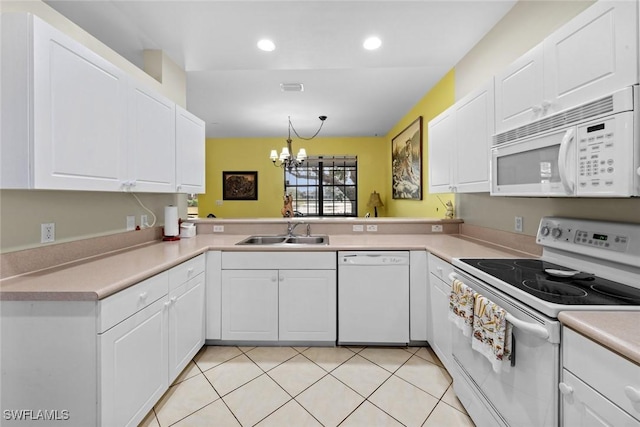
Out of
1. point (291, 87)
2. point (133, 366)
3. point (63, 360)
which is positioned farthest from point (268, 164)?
point (63, 360)

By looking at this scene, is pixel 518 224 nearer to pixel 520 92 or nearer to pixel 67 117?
pixel 520 92

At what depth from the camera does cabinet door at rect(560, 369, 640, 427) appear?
0.75 metres

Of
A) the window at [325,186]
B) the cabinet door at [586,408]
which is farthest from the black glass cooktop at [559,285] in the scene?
the window at [325,186]

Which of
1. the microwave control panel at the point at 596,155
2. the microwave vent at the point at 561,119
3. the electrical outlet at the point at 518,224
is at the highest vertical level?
the microwave vent at the point at 561,119

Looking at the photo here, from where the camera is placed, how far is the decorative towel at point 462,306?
4.48ft

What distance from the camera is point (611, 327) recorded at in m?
Result: 0.82

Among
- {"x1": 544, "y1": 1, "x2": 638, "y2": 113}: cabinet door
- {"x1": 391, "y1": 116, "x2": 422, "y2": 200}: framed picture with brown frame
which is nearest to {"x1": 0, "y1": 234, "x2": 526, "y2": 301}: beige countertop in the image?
{"x1": 544, "y1": 1, "x2": 638, "y2": 113}: cabinet door

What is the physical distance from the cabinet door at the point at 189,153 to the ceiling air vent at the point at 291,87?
130 centimetres

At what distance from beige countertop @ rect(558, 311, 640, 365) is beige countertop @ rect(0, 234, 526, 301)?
89 centimetres

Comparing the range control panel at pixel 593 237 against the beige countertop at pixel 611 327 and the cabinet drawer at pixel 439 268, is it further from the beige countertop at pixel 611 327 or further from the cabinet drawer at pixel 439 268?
the cabinet drawer at pixel 439 268

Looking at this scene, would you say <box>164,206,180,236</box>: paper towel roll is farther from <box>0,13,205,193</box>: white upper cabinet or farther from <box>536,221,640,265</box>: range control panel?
<box>536,221,640,265</box>: range control panel

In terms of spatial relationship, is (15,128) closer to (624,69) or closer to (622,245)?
(624,69)

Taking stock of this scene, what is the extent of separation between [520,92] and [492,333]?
1.27 meters

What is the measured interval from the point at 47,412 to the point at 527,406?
196cm
